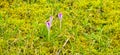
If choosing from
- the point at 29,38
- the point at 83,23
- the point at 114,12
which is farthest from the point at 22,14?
the point at 114,12

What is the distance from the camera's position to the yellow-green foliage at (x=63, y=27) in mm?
3057

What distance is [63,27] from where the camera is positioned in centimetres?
330

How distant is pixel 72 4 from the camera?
12.0 ft

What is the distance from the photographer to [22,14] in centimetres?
348

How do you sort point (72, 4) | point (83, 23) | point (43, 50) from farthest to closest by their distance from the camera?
point (72, 4) → point (83, 23) → point (43, 50)

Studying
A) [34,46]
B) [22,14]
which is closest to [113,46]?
[34,46]

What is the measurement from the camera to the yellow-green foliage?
3057 mm

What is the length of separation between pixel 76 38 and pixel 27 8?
0.76m

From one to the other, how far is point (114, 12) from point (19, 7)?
1.14 meters

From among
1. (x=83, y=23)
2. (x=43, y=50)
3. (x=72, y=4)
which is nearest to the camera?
(x=43, y=50)

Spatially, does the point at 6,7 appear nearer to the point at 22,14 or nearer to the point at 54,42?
the point at 22,14

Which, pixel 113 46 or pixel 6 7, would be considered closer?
pixel 113 46

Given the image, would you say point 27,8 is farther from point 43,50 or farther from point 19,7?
point 43,50

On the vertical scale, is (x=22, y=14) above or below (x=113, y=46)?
above
